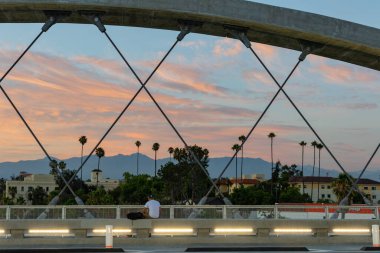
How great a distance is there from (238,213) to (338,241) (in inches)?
137

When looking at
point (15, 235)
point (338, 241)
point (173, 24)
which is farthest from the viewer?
point (173, 24)

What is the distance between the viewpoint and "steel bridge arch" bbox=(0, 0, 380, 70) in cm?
2345

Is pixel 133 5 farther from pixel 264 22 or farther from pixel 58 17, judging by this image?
pixel 264 22

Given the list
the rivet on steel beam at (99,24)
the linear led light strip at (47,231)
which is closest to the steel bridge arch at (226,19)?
the rivet on steel beam at (99,24)

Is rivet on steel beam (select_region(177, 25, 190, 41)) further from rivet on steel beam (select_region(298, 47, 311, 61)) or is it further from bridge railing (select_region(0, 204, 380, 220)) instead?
bridge railing (select_region(0, 204, 380, 220))

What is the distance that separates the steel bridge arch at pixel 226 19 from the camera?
76.9 ft

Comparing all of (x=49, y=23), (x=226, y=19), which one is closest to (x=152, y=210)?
(x=226, y=19)

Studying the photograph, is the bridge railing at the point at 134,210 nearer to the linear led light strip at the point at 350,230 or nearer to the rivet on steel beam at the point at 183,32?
the linear led light strip at the point at 350,230

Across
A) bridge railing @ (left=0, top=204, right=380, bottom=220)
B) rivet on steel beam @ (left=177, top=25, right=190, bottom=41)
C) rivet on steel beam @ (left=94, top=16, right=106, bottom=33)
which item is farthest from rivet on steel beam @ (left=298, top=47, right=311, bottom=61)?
rivet on steel beam @ (left=94, top=16, right=106, bottom=33)

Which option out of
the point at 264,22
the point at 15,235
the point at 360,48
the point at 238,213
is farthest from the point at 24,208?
the point at 360,48

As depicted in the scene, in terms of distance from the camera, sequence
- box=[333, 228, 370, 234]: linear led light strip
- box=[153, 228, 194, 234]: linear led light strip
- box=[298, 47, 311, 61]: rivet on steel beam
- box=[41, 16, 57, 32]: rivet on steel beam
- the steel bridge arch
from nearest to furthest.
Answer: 1. box=[153, 228, 194, 234]: linear led light strip
2. box=[333, 228, 370, 234]: linear led light strip
3. the steel bridge arch
4. box=[41, 16, 57, 32]: rivet on steel beam
5. box=[298, 47, 311, 61]: rivet on steel beam

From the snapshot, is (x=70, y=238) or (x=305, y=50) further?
(x=305, y=50)

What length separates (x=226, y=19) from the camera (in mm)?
23938

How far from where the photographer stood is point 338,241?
2150 centimetres
